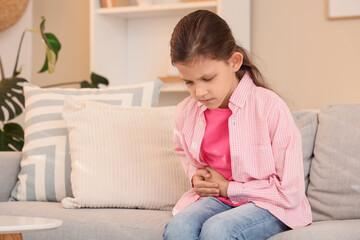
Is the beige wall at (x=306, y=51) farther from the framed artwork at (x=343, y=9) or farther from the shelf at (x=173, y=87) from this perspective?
the shelf at (x=173, y=87)

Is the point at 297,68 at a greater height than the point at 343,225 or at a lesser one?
greater

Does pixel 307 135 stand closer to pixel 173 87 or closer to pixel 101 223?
pixel 101 223

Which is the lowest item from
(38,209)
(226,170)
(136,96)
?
(38,209)

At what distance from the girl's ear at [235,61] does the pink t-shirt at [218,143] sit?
0.14m

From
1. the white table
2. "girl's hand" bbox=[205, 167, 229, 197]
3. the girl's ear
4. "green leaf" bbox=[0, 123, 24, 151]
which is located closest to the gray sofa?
"girl's hand" bbox=[205, 167, 229, 197]

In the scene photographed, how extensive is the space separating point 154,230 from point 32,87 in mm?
958

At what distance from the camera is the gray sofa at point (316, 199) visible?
71.8 inches

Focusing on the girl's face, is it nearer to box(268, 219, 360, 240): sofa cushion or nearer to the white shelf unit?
box(268, 219, 360, 240): sofa cushion

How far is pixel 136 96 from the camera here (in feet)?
7.57

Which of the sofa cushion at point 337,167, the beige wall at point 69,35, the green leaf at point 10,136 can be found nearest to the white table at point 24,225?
the sofa cushion at point 337,167

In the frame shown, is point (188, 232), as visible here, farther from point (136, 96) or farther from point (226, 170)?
point (136, 96)

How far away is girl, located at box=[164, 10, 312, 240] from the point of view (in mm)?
1597

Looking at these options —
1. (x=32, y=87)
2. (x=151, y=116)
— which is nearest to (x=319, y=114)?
(x=151, y=116)

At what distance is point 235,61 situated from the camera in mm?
1714
